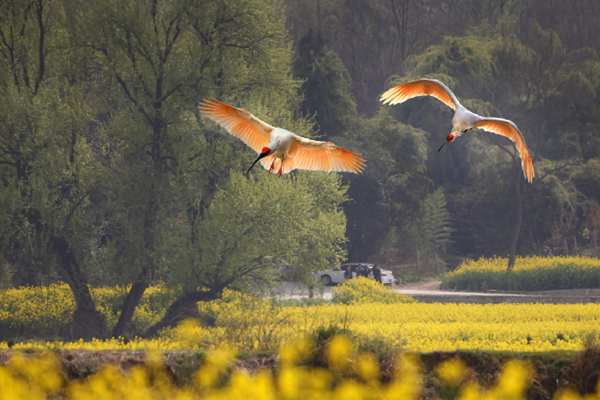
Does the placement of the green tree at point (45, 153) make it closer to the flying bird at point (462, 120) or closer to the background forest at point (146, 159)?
the background forest at point (146, 159)

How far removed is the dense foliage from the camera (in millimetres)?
24141

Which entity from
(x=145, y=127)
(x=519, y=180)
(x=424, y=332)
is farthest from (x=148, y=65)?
(x=519, y=180)

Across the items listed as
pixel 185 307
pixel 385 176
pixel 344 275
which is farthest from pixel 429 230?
pixel 185 307

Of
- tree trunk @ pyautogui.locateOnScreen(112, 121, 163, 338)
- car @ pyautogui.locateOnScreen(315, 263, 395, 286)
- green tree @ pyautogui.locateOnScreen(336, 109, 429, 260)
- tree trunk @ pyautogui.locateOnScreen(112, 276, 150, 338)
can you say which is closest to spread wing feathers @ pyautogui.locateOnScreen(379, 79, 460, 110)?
tree trunk @ pyautogui.locateOnScreen(112, 121, 163, 338)

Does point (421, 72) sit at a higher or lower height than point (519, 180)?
higher

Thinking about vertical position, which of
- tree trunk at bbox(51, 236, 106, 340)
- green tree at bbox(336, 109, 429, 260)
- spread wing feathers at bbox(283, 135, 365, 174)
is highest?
green tree at bbox(336, 109, 429, 260)

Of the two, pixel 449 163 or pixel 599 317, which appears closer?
pixel 599 317

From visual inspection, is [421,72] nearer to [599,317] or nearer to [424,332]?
[599,317]

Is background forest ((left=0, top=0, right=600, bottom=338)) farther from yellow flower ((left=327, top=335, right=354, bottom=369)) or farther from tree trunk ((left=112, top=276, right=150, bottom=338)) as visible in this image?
yellow flower ((left=327, top=335, right=354, bottom=369))

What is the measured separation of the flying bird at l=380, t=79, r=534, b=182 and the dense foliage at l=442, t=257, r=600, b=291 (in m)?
18.4

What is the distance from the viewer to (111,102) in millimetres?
18922

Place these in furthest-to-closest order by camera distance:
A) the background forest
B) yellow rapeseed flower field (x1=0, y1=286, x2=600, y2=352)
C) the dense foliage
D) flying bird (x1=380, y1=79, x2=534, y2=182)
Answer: the dense foliage
the background forest
yellow rapeseed flower field (x1=0, y1=286, x2=600, y2=352)
flying bird (x1=380, y1=79, x2=534, y2=182)

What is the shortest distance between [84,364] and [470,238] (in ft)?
101

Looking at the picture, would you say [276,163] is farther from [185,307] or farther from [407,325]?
[185,307]
